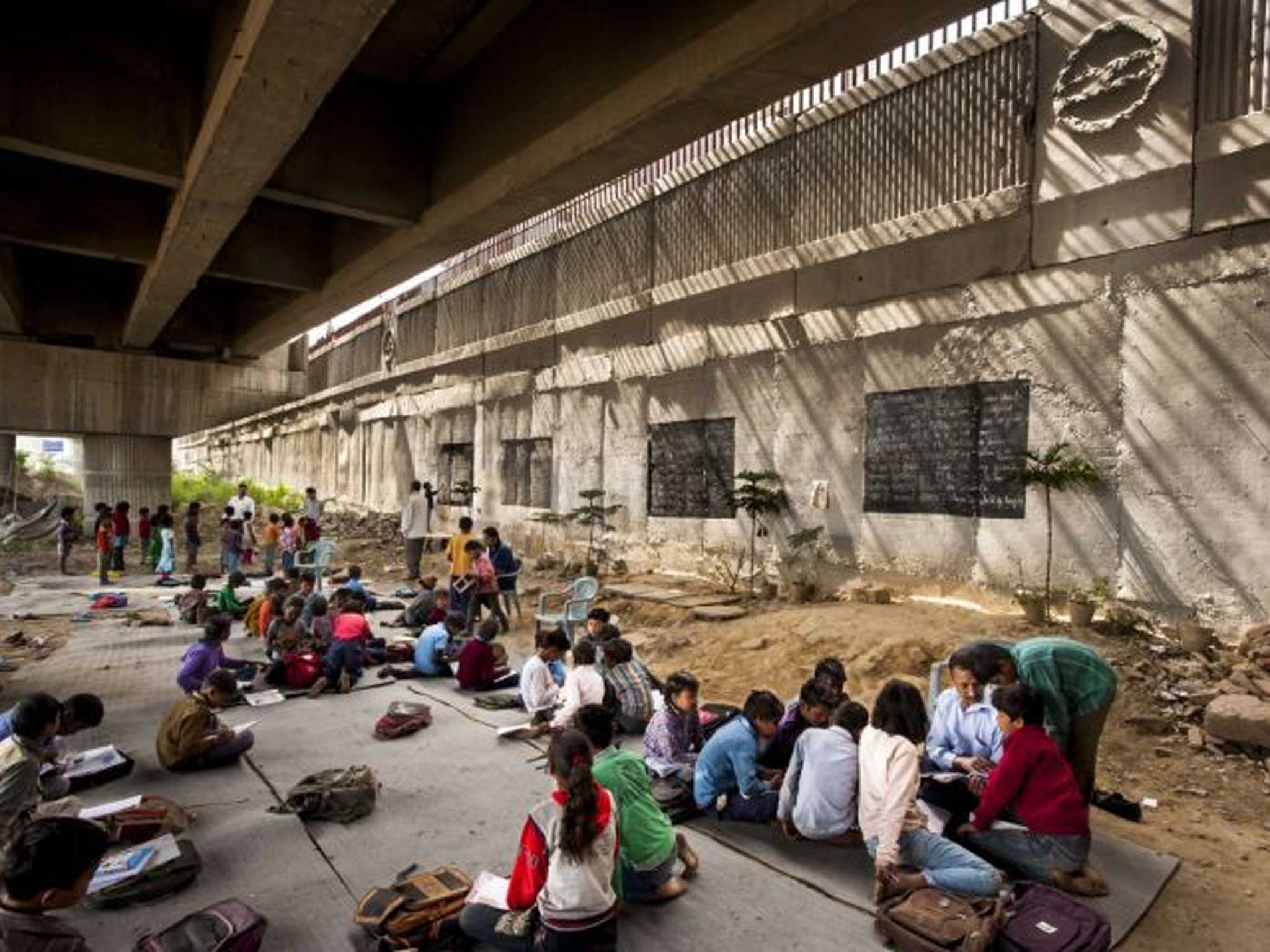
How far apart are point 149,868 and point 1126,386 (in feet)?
26.3

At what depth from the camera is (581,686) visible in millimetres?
5355

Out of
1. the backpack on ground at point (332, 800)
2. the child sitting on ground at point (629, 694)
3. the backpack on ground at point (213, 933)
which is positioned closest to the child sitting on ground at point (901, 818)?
the child sitting on ground at point (629, 694)

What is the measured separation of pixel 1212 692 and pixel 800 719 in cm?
335

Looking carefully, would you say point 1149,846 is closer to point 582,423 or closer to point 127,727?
point 127,727

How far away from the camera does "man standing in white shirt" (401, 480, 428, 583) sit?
43.4ft

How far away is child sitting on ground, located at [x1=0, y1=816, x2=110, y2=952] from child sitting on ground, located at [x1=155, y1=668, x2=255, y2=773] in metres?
2.79

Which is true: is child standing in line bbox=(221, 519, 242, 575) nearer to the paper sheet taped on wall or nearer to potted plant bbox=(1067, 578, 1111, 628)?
the paper sheet taped on wall

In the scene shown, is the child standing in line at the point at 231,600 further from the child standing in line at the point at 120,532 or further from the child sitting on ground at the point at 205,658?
the child standing in line at the point at 120,532

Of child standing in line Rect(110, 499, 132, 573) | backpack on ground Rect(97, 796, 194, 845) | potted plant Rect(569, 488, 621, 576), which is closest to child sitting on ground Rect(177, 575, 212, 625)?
child standing in line Rect(110, 499, 132, 573)

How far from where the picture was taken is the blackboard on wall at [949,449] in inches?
293

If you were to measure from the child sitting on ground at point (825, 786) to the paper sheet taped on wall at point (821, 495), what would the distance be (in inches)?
210

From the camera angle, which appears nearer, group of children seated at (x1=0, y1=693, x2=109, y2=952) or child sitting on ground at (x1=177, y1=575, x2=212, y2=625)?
group of children seated at (x1=0, y1=693, x2=109, y2=952)

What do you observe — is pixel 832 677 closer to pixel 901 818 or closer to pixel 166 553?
pixel 901 818

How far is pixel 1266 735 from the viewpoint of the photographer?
4.96 m
